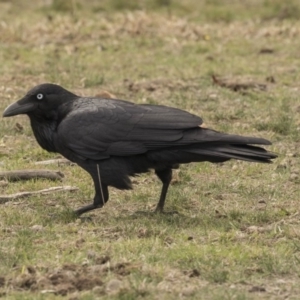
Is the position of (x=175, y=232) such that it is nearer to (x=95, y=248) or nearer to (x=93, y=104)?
(x=95, y=248)

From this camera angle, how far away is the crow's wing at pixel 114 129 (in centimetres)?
693

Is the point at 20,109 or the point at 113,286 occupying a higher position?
the point at 20,109

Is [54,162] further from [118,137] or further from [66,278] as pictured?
[66,278]

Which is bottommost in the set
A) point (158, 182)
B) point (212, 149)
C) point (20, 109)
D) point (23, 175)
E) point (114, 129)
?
point (158, 182)

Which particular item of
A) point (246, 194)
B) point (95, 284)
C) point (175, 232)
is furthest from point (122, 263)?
point (246, 194)

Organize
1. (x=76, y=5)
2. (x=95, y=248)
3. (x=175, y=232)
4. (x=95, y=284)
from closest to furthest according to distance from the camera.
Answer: (x=95, y=284) → (x=95, y=248) → (x=175, y=232) → (x=76, y=5)

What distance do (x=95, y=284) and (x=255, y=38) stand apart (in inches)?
399

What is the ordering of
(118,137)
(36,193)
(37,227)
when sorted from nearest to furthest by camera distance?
(37,227), (118,137), (36,193)

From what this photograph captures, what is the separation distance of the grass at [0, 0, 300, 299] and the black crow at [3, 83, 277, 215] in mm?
338

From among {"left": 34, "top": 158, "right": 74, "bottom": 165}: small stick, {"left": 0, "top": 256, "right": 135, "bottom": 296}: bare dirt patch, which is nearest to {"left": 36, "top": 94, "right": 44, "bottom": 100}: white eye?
{"left": 34, "top": 158, "right": 74, "bottom": 165}: small stick

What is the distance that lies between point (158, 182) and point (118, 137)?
1.21 metres

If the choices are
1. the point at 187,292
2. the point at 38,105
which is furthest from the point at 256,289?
the point at 38,105

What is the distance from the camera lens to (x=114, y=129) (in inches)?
276

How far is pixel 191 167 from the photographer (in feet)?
27.8
